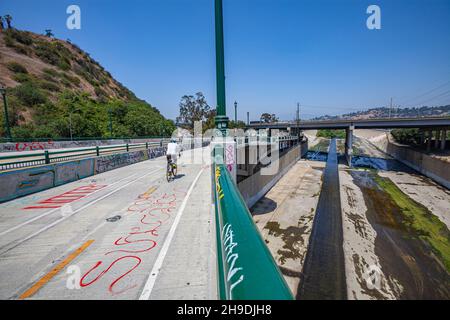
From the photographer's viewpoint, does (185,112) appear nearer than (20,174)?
No

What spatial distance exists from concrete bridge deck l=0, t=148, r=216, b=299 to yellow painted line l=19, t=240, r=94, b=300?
0.01 m

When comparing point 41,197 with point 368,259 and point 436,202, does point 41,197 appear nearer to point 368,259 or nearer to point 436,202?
point 368,259

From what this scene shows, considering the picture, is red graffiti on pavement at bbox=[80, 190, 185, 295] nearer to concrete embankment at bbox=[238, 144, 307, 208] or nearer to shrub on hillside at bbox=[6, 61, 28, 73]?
concrete embankment at bbox=[238, 144, 307, 208]

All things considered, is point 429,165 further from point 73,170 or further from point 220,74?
point 73,170

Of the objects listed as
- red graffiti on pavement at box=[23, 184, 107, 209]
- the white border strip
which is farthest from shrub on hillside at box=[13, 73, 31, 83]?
the white border strip

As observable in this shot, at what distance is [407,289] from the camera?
25.7ft

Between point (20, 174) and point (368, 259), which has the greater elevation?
point (20, 174)

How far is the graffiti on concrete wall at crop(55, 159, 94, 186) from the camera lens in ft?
35.0

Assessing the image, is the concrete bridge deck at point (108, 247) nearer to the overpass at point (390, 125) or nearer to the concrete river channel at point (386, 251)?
the concrete river channel at point (386, 251)

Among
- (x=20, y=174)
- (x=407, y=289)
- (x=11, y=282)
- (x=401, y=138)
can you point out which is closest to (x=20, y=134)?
(x=20, y=174)

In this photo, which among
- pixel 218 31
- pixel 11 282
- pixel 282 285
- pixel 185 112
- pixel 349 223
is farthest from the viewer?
pixel 185 112

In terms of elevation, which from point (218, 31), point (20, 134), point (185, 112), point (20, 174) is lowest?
point (20, 174)

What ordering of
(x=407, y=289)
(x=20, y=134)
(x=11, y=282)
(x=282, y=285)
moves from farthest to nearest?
1. (x=20, y=134)
2. (x=407, y=289)
3. (x=11, y=282)
4. (x=282, y=285)

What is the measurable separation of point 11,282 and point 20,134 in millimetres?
39743
